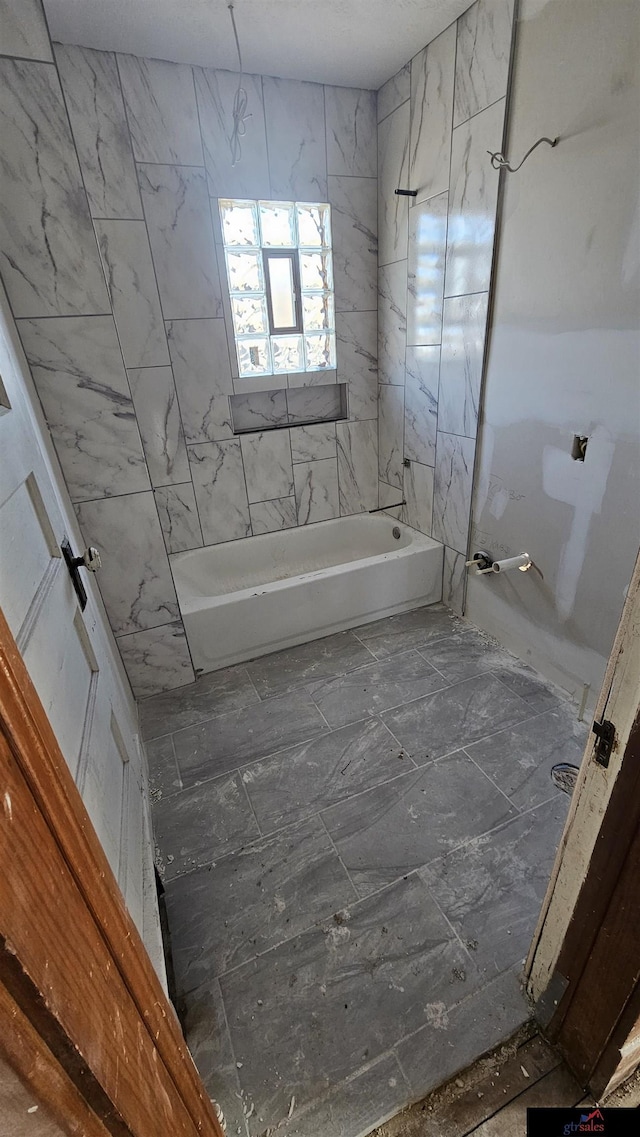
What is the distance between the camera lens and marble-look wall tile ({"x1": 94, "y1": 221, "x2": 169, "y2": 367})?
7.28ft

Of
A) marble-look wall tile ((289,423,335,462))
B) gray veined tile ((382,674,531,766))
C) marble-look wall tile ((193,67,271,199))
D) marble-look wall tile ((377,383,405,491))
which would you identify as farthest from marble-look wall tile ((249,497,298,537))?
marble-look wall tile ((193,67,271,199))

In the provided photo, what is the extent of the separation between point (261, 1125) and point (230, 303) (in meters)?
3.00

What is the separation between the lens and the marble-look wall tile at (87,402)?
1.63 metres

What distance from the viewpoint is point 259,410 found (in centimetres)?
284

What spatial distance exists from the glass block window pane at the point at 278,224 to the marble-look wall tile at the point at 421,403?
880 mm

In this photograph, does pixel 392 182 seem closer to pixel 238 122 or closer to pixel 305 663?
pixel 238 122

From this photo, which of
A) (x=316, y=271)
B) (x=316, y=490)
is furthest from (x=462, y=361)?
(x=316, y=490)

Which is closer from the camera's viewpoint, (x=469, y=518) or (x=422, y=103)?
(x=422, y=103)

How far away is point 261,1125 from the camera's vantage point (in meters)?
0.98

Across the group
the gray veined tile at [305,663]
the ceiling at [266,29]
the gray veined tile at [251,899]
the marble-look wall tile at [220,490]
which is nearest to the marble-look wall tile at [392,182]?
the ceiling at [266,29]

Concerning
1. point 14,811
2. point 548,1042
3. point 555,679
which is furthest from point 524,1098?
point 555,679

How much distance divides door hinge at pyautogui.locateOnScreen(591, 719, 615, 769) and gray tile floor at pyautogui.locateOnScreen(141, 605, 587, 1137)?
2.65ft

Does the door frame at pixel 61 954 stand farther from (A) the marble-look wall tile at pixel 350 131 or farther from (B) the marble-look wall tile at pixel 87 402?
(A) the marble-look wall tile at pixel 350 131

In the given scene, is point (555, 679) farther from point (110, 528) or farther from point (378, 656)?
point (110, 528)
